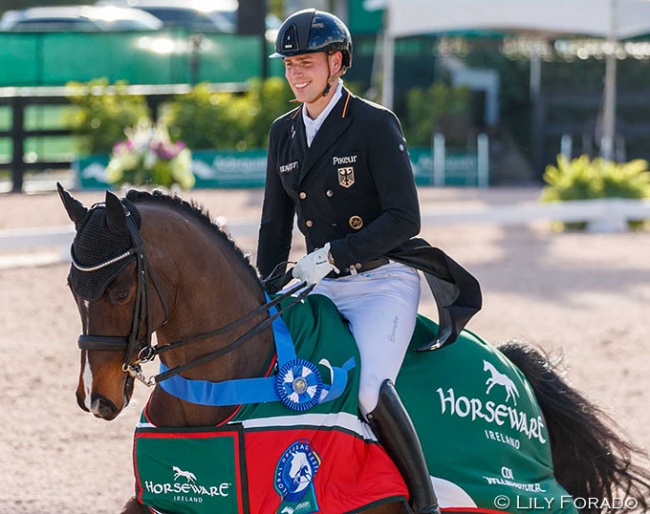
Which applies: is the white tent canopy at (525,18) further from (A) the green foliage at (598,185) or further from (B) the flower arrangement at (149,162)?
(B) the flower arrangement at (149,162)

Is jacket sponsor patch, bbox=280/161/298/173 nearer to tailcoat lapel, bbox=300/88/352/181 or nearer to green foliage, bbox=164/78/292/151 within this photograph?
tailcoat lapel, bbox=300/88/352/181

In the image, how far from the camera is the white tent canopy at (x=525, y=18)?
15977 millimetres

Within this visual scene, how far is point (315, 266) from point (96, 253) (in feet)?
2.53

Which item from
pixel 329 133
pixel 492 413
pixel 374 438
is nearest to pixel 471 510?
pixel 492 413

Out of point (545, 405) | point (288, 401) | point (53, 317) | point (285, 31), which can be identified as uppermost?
point (285, 31)

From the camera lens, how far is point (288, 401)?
3619 millimetres

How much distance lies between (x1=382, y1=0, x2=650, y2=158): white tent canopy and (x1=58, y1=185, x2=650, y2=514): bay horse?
12.6m

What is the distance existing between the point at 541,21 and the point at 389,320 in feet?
45.5

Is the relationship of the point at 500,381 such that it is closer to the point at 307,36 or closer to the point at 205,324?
the point at 205,324

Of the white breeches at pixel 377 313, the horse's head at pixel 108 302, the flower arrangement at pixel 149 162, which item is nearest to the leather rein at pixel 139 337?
the horse's head at pixel 108 302

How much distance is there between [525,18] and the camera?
16953mm

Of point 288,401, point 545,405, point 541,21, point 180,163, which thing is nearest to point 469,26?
point 541,21

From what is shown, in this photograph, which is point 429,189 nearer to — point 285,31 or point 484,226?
point 484,226

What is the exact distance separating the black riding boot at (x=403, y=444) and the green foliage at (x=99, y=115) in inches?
557
